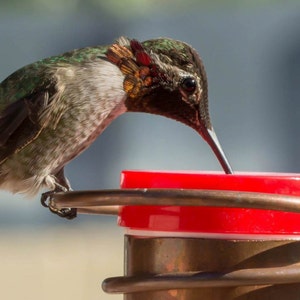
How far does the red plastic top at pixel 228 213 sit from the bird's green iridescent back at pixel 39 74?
1050 millimetres

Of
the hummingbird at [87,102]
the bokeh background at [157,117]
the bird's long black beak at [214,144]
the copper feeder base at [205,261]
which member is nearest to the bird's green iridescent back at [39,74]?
the hummingbird at [87,102]

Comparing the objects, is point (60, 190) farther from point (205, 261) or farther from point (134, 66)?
point (205, 261)

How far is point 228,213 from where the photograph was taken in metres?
1.21

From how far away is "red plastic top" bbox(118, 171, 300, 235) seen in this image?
47.5 inches

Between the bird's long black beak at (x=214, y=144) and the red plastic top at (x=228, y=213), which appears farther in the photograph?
A: the bird's long black beak at (x=214, y=144)

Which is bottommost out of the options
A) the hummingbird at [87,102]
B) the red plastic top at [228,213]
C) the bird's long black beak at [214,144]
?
the red plastic top at [228,213]

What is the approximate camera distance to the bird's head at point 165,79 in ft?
7.03

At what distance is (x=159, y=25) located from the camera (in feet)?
24.2

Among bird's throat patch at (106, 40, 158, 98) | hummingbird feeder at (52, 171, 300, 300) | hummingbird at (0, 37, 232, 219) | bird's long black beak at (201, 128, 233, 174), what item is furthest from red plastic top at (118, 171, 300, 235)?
bird's throat patch at (106, 40, 158, 98)

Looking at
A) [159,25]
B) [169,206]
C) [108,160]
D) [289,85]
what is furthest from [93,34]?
[169,206]

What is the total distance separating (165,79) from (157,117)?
186 inches

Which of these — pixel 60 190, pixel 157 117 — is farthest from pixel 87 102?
pixel 157 117

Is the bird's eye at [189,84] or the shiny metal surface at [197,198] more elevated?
the bird's eye at [189,84]

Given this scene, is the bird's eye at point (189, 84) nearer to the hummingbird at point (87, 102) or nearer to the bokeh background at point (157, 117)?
the hummingbird at point (87, 102)
